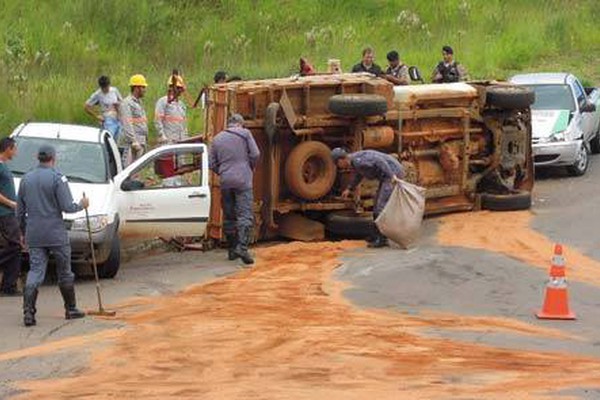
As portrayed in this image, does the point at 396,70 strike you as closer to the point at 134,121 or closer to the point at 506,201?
the point at 506,201

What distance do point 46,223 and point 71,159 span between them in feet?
13.4

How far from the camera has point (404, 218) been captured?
1780cm

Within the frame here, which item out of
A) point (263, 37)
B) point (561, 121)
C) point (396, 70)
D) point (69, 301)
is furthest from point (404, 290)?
point (263, 37)

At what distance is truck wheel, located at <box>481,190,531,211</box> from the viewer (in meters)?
21.2

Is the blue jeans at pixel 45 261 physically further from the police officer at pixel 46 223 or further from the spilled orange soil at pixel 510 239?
the spilled orange soil at pixel 510 239

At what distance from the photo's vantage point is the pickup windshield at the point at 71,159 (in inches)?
677

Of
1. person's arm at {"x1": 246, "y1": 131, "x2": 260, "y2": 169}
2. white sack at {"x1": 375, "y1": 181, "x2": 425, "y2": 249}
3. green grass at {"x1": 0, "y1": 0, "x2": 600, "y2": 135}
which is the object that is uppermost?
green grass at {"x1": 0, "y1": 0, "x2": 600, "y2": 135}

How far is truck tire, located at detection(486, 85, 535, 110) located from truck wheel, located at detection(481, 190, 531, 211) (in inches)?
52.5

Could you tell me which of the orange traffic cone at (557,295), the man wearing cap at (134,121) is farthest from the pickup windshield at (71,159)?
the orange traffic cone at (557,295)

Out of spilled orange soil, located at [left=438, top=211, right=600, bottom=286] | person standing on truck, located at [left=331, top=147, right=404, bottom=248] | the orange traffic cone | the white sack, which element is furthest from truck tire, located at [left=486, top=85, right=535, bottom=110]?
the orange traffic cone

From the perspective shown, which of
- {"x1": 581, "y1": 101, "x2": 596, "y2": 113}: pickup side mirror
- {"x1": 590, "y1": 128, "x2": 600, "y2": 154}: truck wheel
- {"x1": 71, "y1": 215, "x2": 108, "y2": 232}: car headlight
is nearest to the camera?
{"x1": 71, "y1": 215, "x2": 108, "y2": 232}: car headlight

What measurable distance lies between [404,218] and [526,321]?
4.28 m

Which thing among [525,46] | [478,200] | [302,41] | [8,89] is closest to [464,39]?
[525,46]

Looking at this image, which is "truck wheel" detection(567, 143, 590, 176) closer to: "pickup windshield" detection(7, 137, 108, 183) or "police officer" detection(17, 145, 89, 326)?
"pickup windshield" detection(7, 137, 108, 183)
